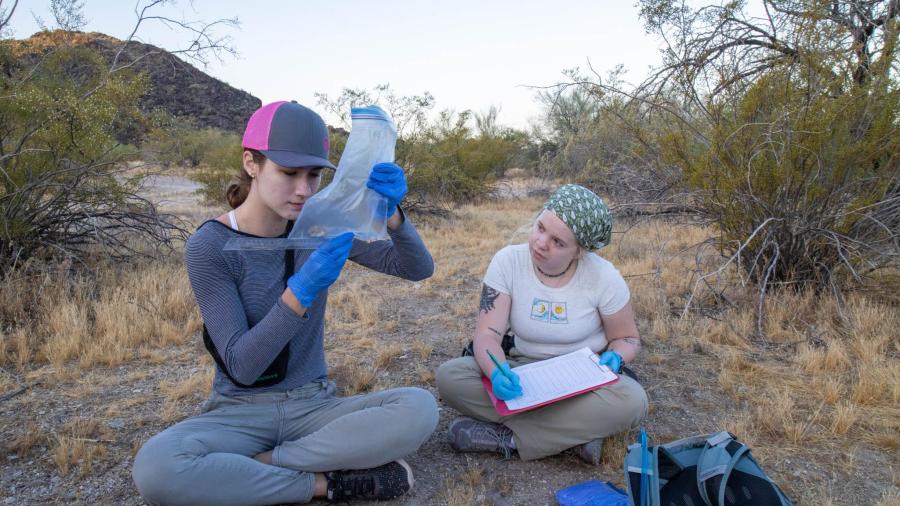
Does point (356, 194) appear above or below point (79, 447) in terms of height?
above

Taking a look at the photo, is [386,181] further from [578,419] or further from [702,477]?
[702,477]

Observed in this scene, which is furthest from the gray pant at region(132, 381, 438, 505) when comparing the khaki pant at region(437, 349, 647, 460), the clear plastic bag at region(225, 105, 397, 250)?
the clear plastic bag at region(225, 105, 397, 250)

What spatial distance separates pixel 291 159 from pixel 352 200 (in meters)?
0.27

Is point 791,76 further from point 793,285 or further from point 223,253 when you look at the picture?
point 223,253

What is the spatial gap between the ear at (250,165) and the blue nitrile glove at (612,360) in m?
1.57

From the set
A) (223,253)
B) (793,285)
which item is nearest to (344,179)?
(223,253)

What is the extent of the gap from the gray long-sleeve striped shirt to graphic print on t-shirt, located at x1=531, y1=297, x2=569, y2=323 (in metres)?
0.56

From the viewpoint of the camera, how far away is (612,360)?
2547mm

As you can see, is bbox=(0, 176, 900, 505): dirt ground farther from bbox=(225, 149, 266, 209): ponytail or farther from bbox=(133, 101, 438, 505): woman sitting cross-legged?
bbox=(225, 149, 266, 209): ponytail

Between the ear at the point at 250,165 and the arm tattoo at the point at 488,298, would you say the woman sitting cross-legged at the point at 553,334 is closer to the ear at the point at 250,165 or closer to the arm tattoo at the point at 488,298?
the arm tattoo at the point at 488,298

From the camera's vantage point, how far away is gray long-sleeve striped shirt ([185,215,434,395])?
190cm

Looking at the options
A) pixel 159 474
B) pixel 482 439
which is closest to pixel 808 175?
pixel 482 439

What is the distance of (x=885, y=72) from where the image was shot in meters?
4.04

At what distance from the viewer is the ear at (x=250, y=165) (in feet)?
6.76
